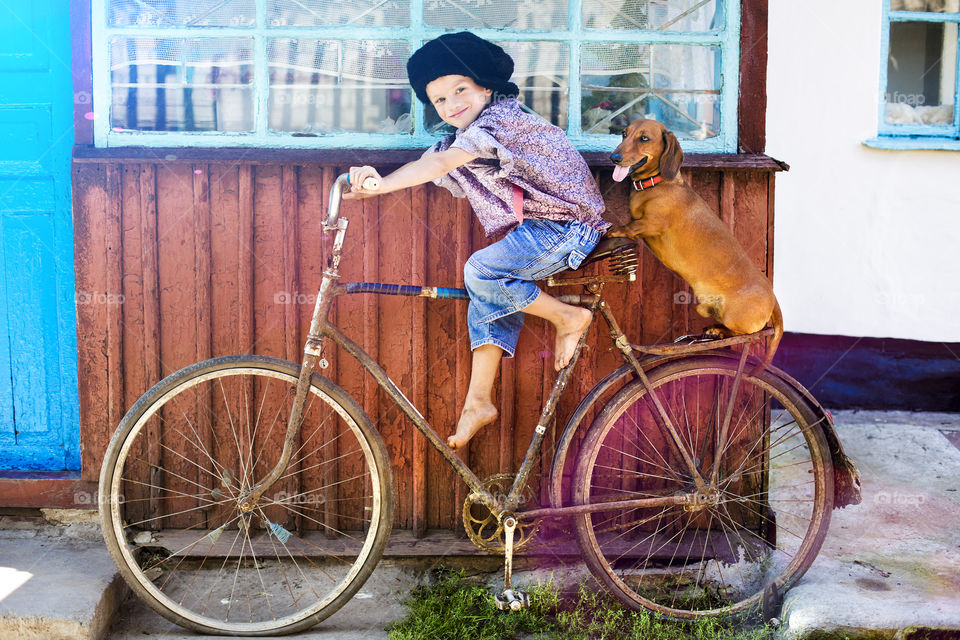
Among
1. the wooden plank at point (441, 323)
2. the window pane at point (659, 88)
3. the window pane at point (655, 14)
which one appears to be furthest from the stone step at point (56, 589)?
the window pane at point (655, 14)

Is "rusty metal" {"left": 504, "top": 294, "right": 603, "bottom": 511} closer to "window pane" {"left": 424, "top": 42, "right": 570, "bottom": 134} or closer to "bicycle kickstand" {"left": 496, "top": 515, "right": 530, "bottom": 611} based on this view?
"bicycle kickstand" {"left": 496, "top": 515, "right": 530, "bottom": 611}

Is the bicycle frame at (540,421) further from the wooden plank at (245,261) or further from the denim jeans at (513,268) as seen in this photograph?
the wooden plank at (245,261)

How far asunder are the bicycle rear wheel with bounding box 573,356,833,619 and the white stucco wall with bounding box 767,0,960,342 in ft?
7.65

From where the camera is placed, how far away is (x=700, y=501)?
2.88 m

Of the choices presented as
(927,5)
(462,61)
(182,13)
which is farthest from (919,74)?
(182,13)

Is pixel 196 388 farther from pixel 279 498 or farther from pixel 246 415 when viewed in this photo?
pixel 279 498

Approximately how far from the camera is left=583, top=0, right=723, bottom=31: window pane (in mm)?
3338

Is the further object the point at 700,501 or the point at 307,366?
the point at 700,501

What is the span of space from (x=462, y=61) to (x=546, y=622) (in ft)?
7.04

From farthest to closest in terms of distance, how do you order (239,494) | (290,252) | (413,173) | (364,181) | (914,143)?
(914,143) < (290,252) < (239,494) < (413,173) < (364,181)

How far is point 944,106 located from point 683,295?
3281 mm

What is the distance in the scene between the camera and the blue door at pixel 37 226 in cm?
344

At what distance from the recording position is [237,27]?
3311mm

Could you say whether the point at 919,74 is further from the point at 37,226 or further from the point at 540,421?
the point at 37,226
